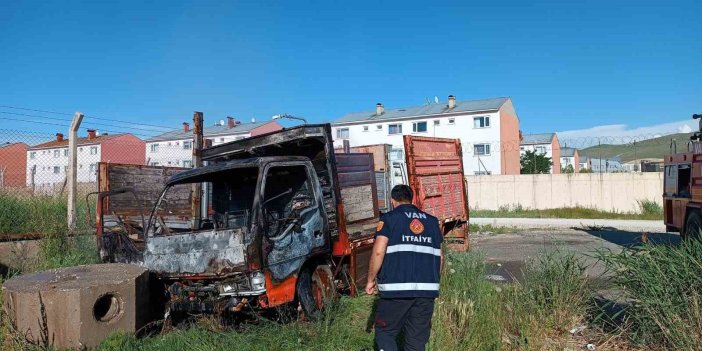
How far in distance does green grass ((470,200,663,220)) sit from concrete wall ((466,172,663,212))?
99 cm

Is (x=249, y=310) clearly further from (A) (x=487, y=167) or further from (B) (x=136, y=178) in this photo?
(A) (x=487, y=167)

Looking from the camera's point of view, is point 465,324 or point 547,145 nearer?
point 465,324

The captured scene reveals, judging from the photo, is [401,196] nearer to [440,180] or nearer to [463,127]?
[440,180]

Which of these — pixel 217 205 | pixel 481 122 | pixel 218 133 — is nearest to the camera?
pixel 217 205

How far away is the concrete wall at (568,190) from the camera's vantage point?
2769cm

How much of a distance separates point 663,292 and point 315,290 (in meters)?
3.44

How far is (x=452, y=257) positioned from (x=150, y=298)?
128 inches

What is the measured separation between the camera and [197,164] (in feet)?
27.0

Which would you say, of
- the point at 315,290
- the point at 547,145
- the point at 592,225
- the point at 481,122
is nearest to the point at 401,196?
the point at 315,290

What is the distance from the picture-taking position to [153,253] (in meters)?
5.92

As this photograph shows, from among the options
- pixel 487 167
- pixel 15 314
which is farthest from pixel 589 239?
pixel 487 167

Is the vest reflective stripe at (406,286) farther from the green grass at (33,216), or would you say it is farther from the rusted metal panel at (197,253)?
the green grass at (33,216)

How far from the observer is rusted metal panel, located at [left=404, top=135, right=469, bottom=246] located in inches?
379

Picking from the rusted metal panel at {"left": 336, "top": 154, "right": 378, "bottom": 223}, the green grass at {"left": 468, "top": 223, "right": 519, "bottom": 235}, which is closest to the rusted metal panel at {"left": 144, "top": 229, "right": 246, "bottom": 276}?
the rusted metal panel at {"left": 336, "top": 154, "right": 378, "bottom": 223}
